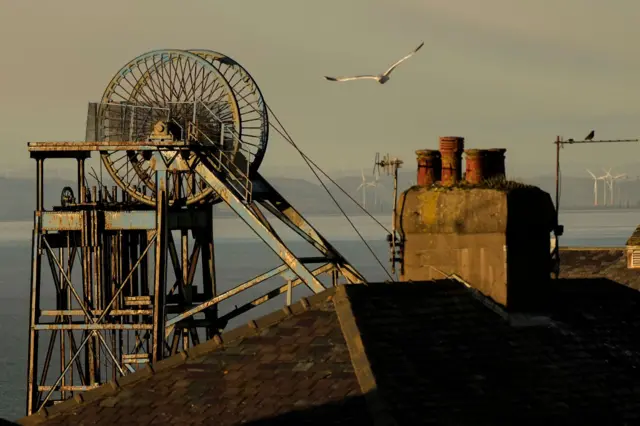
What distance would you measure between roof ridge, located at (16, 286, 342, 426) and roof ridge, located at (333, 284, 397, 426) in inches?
20.3

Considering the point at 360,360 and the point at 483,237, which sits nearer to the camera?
the point at 360,360

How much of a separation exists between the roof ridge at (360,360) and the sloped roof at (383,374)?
2 cm

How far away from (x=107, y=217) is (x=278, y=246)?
223 inches

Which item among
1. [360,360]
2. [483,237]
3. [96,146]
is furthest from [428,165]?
[96,146]

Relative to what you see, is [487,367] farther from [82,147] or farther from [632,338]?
[82,147]

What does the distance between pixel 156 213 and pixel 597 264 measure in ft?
77.0

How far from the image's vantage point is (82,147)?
4338 cm

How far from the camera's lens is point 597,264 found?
59.8 m

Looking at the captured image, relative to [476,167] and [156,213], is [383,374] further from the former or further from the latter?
[156,213]

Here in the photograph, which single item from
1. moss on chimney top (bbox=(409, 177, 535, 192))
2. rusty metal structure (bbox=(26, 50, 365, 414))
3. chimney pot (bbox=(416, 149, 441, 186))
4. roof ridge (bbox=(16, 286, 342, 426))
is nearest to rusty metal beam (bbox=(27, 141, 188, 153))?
rusty metal structure (bbox=(26, 50, 365, 414))

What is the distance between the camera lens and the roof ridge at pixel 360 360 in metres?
19.5

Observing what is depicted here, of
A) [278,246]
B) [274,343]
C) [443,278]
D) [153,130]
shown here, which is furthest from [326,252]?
[274,343]

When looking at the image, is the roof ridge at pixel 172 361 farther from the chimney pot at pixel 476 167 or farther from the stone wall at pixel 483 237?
the chimney pot at pixel 476 167

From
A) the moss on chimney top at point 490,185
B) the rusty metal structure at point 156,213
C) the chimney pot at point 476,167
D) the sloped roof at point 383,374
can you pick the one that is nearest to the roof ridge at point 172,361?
the sloped roof at point 383,374
